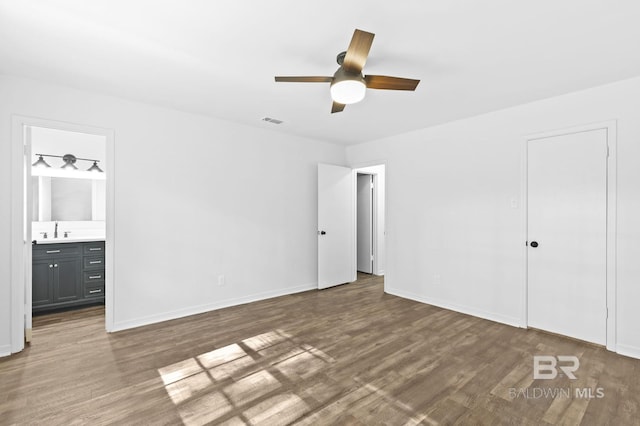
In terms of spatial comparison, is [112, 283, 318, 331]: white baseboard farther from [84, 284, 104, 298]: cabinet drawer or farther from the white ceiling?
the white ceiling

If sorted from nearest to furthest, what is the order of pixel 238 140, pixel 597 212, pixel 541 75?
1. pixel 541 75
2. pixel 597 212
3. pixel 238 140

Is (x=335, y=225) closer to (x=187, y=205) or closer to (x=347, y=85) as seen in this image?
(x=187, y=205)

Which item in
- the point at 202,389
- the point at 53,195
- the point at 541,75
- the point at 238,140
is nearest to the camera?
the point at 202,389

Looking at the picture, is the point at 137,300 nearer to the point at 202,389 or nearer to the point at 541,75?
the point at 202,389

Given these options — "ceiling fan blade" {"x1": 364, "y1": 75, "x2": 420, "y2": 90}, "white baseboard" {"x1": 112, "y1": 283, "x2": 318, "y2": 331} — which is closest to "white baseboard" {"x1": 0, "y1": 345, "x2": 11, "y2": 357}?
"white baseboard" {"x1": 112, "y1": 283, "x2": 318, "y2": 331}

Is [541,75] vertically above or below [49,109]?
above

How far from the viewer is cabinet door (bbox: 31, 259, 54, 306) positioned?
12.6 feet

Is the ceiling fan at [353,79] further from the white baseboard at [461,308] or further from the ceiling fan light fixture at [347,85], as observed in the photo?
the white baseboard at [461,308]

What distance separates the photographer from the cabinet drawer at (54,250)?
152 inches

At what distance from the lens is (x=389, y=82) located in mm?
2299

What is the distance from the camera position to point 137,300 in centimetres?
347

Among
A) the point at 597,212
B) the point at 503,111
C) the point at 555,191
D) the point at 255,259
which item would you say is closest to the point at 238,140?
the point at 255,259

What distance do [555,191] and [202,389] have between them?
383 centimetres

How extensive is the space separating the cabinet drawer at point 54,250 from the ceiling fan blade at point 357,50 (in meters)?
4.27
